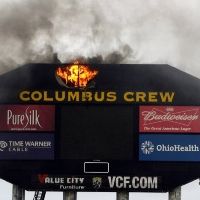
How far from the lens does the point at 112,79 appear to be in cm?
3588

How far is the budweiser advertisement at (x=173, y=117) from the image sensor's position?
117ft

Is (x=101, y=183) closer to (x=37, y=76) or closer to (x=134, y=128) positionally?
(x=134, y=128)

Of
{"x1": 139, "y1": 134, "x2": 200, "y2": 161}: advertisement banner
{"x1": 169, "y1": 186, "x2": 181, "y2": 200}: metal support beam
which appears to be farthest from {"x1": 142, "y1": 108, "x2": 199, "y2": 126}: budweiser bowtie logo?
{"x1": 169, "y1": 186, "x2": 181, "y2": 200}: metal support beam

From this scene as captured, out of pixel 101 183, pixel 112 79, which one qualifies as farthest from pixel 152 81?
pixel 101 183

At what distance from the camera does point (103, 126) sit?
35625mm

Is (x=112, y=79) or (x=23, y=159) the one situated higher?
(x=112, y=79)

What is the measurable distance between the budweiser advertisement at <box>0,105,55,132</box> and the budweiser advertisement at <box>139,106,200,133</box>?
4.33 metres

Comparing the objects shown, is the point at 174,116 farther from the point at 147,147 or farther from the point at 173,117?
the point at 147,147

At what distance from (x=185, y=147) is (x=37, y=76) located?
7143 millimetres

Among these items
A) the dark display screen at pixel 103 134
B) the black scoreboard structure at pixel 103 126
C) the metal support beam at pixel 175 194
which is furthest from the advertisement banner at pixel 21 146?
the metal support beam at pixel 175 194

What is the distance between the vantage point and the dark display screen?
1401 inches

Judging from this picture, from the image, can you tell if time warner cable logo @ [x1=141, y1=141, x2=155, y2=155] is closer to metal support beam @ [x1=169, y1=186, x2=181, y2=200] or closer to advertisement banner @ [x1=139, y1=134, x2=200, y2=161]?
advertisement banner @ [x1=139, y1=134, x2=200, y2=161]

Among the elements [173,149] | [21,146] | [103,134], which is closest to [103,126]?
[103,134]

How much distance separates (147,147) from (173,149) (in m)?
1.13
